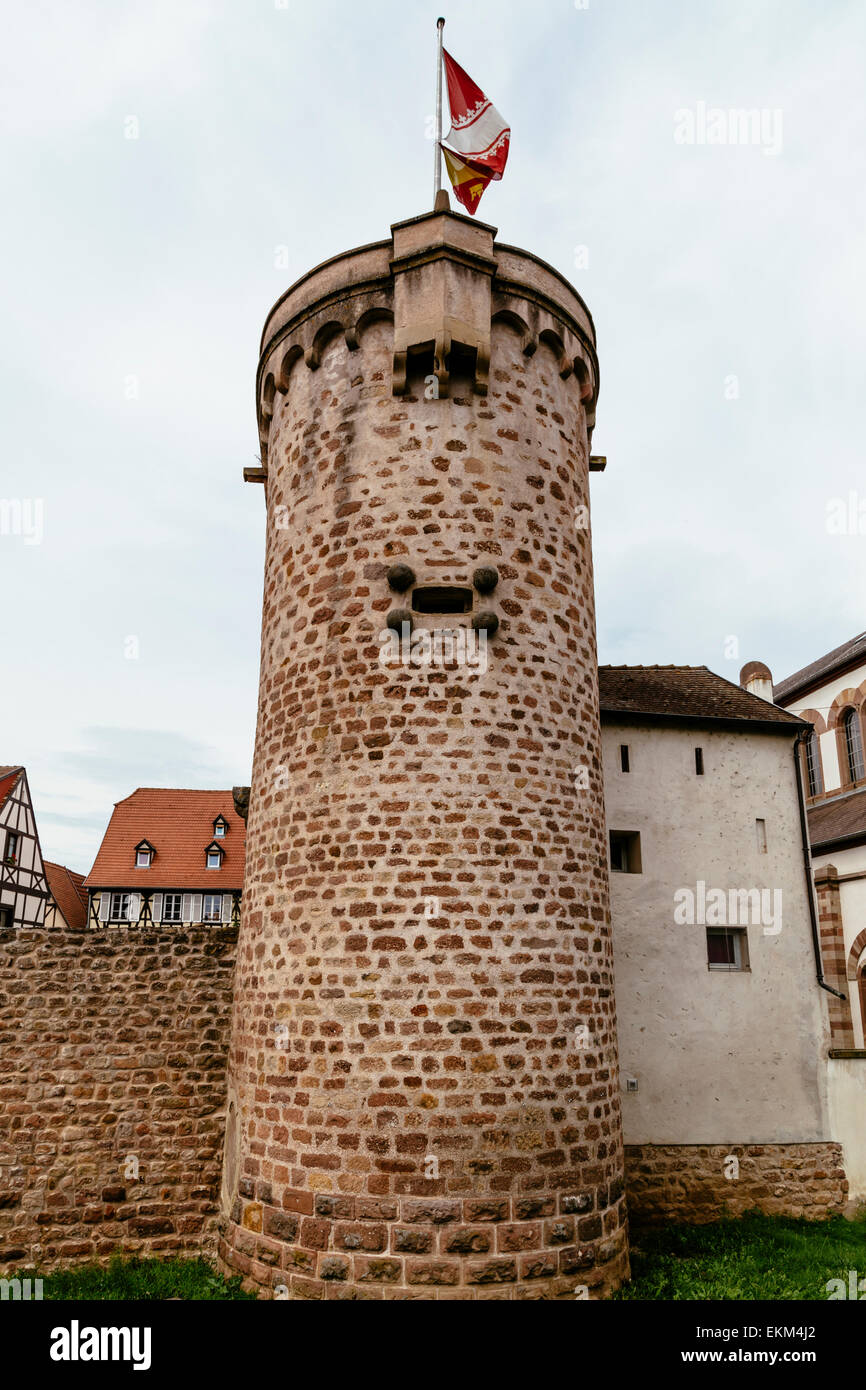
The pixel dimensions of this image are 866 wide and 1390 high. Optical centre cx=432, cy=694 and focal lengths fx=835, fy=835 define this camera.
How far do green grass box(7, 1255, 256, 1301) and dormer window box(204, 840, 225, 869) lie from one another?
70.0 feet

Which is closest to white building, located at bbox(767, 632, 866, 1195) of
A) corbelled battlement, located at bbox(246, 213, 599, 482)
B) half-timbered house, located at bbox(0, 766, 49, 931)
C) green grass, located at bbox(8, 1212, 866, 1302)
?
green grass, located at bbox(8, 1212, 866, 1302)

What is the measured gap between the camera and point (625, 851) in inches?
472

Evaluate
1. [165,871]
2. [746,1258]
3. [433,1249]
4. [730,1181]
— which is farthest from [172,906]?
[433,1249]

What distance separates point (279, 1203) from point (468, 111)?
1109 cm

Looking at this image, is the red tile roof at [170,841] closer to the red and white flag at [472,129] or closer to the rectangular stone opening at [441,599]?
the rectangular stone opening at [441,599]

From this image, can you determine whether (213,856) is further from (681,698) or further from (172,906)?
(681,698)

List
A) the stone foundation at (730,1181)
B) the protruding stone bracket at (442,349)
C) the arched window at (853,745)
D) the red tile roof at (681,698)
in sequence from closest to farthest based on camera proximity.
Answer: the protruding stone bracket at (442,349) → the stone foundation at (730,1181) → the red tile roof at (681,698) → the arched window at (853,745)

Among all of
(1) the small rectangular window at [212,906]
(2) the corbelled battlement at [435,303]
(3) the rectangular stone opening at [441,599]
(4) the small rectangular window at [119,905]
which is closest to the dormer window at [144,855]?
(4) the small rectangular window at [119,905]

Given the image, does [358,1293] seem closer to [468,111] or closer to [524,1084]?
[524,1084]

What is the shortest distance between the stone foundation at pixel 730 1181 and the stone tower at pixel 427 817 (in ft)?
10.4

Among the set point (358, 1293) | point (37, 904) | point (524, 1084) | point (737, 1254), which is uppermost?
point (37, 904)

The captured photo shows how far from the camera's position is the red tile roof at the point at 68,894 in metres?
33.5

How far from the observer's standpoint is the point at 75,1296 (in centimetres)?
748

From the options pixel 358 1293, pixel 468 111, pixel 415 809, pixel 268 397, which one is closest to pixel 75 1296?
pixel 358 1293
